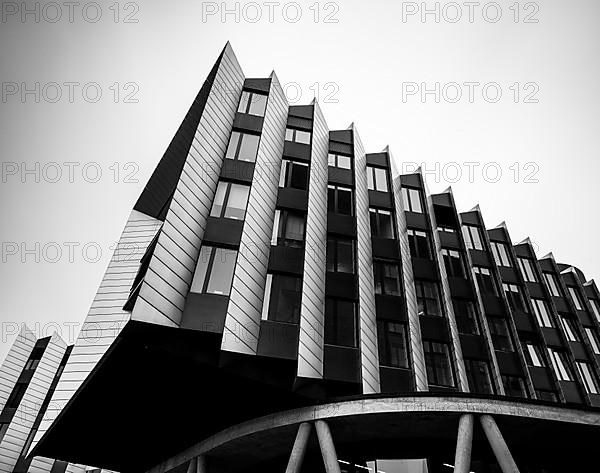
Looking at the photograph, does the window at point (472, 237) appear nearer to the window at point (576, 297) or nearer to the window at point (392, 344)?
the window at point (576, 297)

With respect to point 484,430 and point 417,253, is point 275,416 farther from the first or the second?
point 417,253

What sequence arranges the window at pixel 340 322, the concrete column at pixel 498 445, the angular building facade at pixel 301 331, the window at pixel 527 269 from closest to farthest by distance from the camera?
the concrete column at pixel 498 445
the angular building facade at pixel 301 331
the window at pixel 340 322
the window at pixel 527 269

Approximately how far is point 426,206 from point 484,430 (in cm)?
1772

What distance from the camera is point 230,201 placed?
66.0ft

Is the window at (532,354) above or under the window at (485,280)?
under

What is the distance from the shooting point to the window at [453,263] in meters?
28.2

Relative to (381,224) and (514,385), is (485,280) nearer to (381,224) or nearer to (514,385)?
(514,385)

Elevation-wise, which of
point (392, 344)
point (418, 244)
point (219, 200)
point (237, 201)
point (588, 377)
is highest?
point (418, 244)

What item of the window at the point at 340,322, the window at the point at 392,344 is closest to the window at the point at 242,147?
the window at the point at 340,322

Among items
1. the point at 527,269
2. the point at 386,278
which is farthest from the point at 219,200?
the point at 527,269

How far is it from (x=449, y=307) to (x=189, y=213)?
1428 cm

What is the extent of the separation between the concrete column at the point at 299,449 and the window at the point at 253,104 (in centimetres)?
1563

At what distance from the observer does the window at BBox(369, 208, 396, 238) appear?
1007 inches

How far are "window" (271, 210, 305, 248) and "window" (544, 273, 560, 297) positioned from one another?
→ 22757mm
